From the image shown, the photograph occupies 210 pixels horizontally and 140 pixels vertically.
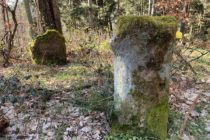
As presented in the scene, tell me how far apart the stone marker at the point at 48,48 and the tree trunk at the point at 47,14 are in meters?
0.86

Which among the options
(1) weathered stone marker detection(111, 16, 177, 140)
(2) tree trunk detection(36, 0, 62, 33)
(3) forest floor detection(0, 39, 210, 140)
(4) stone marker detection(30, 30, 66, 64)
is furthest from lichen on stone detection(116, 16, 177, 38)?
(2) tree trunk detection(36, 0, 62, 33)

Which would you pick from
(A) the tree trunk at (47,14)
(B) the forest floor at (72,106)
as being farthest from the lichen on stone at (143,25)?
(A) the tree trunk at (47,14)

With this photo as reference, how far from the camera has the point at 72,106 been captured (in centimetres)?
435

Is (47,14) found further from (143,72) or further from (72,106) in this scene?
(143,72)


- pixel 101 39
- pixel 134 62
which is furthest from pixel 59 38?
pixel 134 62

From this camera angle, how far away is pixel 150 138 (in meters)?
3.61

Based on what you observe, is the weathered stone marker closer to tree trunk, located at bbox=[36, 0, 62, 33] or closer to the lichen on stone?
the lichen on stone

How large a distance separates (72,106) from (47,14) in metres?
3.97

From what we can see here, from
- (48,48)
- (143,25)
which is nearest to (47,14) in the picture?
(48,48)

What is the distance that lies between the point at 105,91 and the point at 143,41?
1.40 m

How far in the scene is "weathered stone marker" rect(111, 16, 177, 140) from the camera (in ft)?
10.8

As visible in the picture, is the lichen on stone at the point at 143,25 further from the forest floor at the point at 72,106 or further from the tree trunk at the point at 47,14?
the tree trunk at the point at 47,14

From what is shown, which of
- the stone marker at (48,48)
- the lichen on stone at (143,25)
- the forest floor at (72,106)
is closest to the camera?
the lichen on stone at (143,25)

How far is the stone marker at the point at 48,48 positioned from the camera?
266 inches
